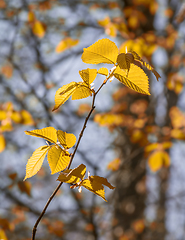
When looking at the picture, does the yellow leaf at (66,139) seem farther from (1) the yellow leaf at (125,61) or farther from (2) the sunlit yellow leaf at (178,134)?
(2) the sunlit yellow leaf at (178,134)

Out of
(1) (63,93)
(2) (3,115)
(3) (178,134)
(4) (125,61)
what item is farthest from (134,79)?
(3) (178,134)

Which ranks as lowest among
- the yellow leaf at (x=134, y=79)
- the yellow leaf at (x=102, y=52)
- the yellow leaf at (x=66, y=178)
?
the yellow leaf at (x=66, y=178)

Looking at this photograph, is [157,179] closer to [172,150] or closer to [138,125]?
[172,150]

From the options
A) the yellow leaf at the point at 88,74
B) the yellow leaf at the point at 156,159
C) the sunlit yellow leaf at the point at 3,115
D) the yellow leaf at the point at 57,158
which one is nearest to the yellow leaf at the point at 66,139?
the yellow leaf at the point at 57,158

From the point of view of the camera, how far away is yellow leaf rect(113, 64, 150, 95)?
1.63 ft

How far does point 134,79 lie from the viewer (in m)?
0.51

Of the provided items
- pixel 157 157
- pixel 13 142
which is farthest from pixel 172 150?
pixel 13 142

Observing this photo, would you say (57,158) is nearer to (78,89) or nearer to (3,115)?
(78,89)

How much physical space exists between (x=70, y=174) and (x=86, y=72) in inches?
10.4

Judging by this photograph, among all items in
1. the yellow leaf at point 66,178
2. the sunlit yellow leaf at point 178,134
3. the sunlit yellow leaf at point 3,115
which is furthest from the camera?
the sunlit yellow leaf at point 178,134

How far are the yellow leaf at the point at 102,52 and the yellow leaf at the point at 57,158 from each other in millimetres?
251

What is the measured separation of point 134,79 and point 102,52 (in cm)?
11

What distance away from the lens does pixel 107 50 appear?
505 mm

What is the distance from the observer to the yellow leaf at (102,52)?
1.65 feet
